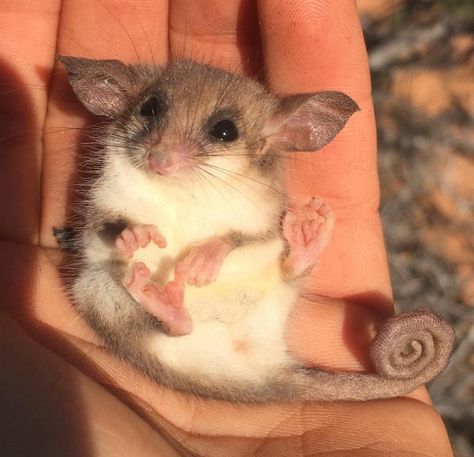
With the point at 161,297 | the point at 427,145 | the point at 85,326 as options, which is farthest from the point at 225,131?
the point at 427,145

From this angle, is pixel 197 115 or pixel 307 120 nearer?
pixel 197 115

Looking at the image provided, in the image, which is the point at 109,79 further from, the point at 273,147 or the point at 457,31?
the point at 457,31

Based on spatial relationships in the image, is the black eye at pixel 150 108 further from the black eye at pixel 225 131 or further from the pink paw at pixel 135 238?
the pink paw at pixel 135 238

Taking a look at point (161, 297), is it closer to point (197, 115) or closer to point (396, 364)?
point (197, 115)

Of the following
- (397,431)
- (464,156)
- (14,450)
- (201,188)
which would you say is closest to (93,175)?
(201,188)

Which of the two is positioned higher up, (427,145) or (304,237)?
(427,145)

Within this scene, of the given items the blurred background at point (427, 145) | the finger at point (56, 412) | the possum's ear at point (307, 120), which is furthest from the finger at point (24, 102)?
the blurred background at point (427, 145)
